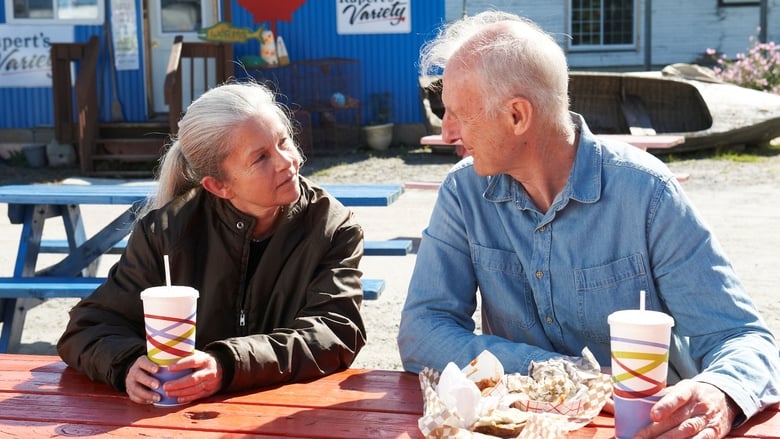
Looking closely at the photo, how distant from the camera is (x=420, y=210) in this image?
9750 millimetres

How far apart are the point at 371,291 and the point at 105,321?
197cm

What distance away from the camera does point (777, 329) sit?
209 inches

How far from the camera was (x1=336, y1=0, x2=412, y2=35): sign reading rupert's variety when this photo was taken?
14547mm

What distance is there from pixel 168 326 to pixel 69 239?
4079mm

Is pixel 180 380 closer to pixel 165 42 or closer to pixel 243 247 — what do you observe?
pixel 243 247

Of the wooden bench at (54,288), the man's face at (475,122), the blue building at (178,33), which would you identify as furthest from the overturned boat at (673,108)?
the man's face at (475,122)

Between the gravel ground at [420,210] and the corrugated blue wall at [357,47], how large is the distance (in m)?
0.95

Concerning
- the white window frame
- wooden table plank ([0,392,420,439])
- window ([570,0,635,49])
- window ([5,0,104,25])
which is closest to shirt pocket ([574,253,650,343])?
wooden table plank ([0,392,420,439])

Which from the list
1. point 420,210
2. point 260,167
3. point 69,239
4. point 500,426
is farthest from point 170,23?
point 500,426

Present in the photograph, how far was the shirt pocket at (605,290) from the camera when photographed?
Result: 2395mm

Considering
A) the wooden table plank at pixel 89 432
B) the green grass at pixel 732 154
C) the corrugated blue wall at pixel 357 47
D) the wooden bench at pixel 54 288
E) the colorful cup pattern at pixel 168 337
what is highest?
the corrugated blue wall at pixel 357 47

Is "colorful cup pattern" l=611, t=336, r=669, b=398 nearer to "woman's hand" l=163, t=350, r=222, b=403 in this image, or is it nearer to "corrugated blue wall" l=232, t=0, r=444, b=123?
"woman's hand" l=163, t=350, r=222, b=403

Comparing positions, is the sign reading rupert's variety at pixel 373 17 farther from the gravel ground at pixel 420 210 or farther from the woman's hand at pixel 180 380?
the woman's hand at pixel 180 380

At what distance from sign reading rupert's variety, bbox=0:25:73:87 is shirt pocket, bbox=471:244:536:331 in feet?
43.5
